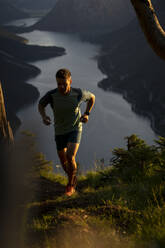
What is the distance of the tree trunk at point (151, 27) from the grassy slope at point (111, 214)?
1585mm

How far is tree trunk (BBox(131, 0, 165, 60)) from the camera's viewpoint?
340 centimetres

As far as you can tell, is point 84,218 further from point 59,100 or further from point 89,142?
point 89,142

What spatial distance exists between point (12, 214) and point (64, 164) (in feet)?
3.68

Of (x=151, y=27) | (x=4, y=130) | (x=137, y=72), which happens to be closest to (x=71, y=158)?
(x=151, y=27)

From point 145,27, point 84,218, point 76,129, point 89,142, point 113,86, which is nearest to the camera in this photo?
point 84,218

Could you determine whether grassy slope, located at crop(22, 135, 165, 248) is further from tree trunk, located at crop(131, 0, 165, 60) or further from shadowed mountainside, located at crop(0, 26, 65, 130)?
shadowed mountainside, located at crop(0, 26, 65, 130)

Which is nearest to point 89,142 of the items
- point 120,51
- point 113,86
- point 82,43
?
point 113,86

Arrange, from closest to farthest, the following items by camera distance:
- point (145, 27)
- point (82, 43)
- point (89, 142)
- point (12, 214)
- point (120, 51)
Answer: point (145, 27) → point (12, 214) → point (89, 142) → point (120, 51) → point (82, 43)

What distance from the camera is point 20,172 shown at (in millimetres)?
6191

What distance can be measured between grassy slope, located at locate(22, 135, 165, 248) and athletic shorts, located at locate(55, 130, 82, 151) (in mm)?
811

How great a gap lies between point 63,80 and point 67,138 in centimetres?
86

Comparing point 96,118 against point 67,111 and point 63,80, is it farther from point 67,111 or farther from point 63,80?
point 63,80

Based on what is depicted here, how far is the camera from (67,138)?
4309mm

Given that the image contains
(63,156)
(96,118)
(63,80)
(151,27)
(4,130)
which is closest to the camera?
(151,27)
